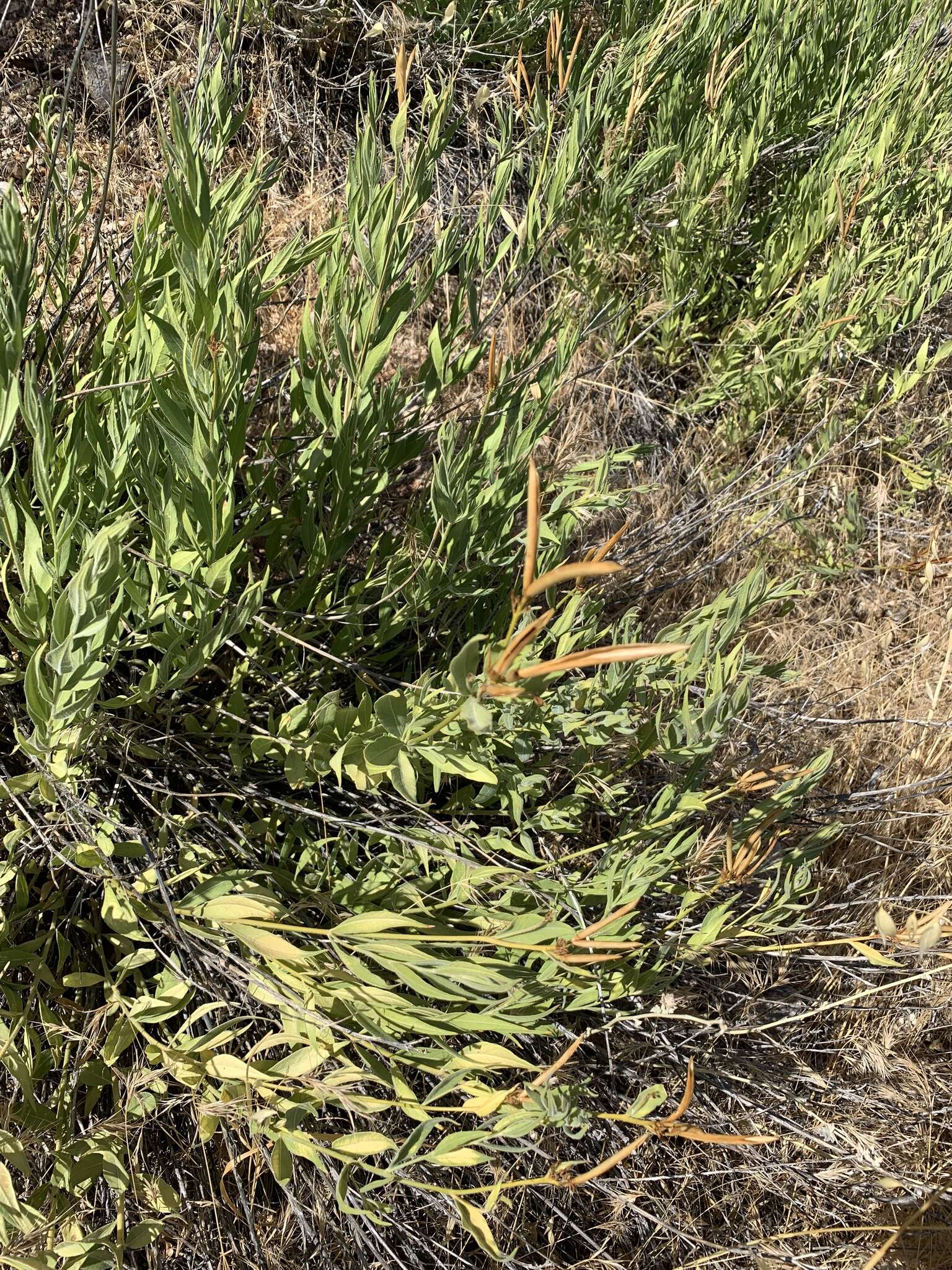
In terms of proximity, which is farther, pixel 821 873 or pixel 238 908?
pixel 821 873

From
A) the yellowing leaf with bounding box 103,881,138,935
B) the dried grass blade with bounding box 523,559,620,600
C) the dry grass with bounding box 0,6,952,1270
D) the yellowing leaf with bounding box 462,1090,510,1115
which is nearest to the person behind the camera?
the dried grass blade with bounding box 523,559,620,600

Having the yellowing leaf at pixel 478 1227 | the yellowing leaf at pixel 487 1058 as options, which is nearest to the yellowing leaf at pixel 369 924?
the yellowing leaf at pixel 487 1058

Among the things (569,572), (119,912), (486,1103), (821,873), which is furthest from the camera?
(821,873)

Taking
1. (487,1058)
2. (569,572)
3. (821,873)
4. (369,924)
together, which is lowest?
(821,873)

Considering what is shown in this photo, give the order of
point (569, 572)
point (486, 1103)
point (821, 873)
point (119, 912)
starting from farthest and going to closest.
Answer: point (821, 873) → point (119, 912) → point (486, 1103) → point (569, 572)

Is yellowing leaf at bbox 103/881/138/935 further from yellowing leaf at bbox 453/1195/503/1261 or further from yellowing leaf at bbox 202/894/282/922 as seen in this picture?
yellowing leaf at bbox 453/1195/503/1261

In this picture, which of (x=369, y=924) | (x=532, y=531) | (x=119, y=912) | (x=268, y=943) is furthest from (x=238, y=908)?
(x=532, y=531)

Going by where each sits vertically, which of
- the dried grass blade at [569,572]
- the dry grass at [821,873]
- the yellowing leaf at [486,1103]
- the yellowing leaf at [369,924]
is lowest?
the dry grass at [821,873]

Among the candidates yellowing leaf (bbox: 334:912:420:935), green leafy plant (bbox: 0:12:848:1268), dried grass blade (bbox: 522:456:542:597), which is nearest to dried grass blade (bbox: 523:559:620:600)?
dried grass blade (bbox: 522:456:542:597)

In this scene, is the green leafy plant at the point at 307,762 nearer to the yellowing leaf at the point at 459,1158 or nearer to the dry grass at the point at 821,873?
the yellowing leaf at the point at 459,1158

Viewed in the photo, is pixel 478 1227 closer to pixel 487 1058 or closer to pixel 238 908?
pixel 487 1058

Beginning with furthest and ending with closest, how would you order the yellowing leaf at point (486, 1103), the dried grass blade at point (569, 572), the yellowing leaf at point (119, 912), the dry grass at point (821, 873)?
1. the dry grass at point (821, 873)
2. the yellowing leaf at point (119, 912)
3. the yellowing leaf at point (486, 1103)
4. the dried grass blade at point (569, 572)

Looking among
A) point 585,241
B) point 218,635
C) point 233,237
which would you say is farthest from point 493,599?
point 585,241

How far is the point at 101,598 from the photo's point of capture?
977 mm
